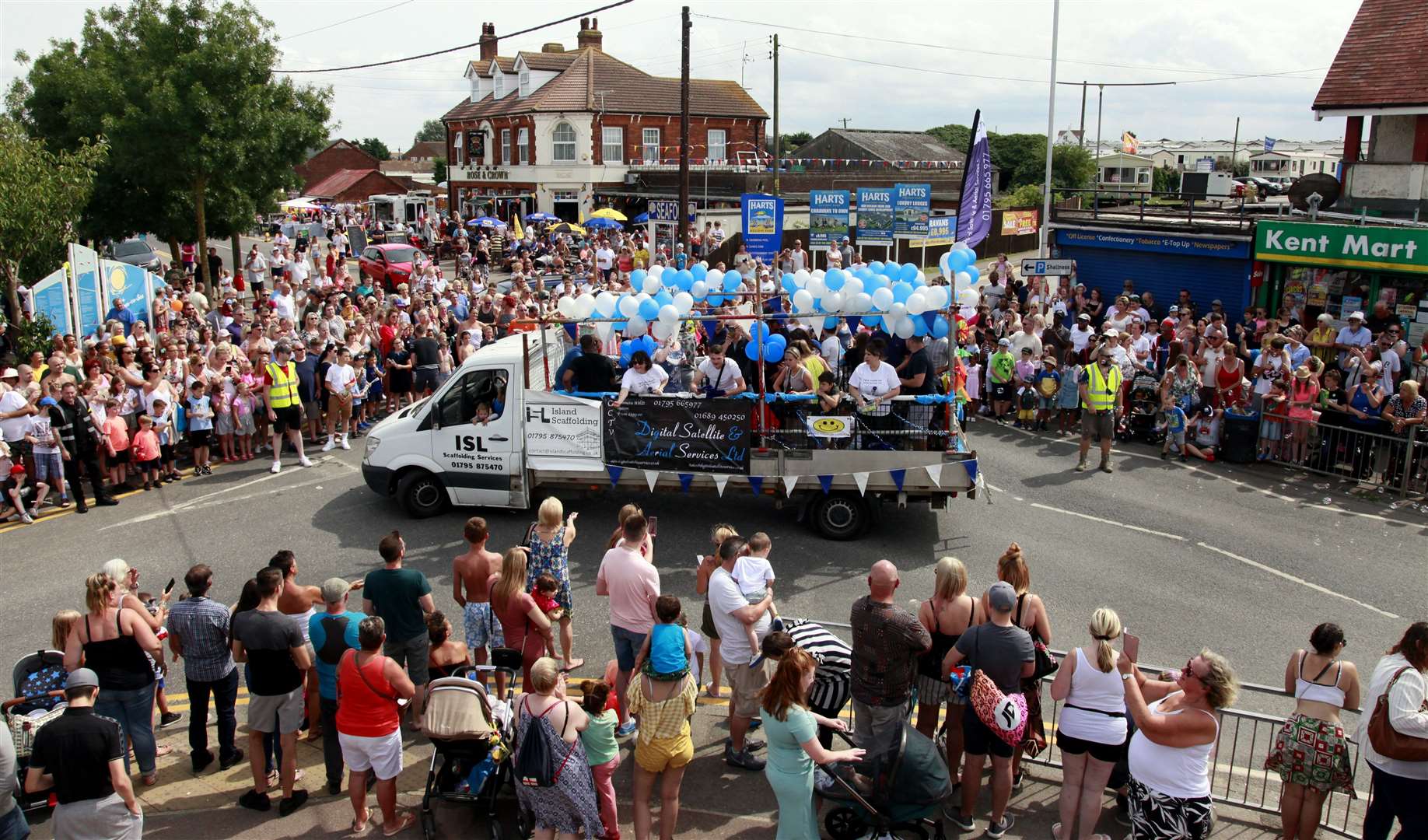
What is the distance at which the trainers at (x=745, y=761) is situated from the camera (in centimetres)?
707

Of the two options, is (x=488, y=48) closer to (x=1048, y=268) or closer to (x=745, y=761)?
(x=1048, y=268)

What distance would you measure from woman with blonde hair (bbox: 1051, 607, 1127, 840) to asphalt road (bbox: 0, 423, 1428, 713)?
3010 mm

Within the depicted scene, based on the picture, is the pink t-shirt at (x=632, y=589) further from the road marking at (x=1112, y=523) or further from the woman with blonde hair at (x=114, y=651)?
the road marking at (x=1112, y=523)

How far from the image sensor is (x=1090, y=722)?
6004mm

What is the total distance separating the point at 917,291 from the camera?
11.9 metres

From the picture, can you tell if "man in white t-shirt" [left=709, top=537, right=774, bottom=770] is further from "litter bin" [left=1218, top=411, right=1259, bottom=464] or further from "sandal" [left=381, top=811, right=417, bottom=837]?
"litter bin" [left=1218, top=411, right=1259, bottom=464]

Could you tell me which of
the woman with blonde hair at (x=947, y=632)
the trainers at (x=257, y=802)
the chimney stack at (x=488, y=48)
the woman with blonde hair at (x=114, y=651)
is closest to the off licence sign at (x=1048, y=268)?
the woman with blonde hair at (x=947, y=632)

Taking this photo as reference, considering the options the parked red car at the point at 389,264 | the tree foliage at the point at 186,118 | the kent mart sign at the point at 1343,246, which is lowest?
the parked red car at the point at 389,264

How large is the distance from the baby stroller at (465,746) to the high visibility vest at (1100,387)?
32.1ft

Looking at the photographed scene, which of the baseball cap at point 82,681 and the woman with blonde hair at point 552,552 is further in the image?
the woman with blonde hair at point 552,552

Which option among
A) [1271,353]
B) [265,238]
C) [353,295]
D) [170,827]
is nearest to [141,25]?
[353,295]

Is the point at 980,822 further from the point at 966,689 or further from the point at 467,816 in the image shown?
the point at 467,816

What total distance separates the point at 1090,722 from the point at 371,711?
426 centimetres

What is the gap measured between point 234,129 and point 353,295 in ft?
15.1
